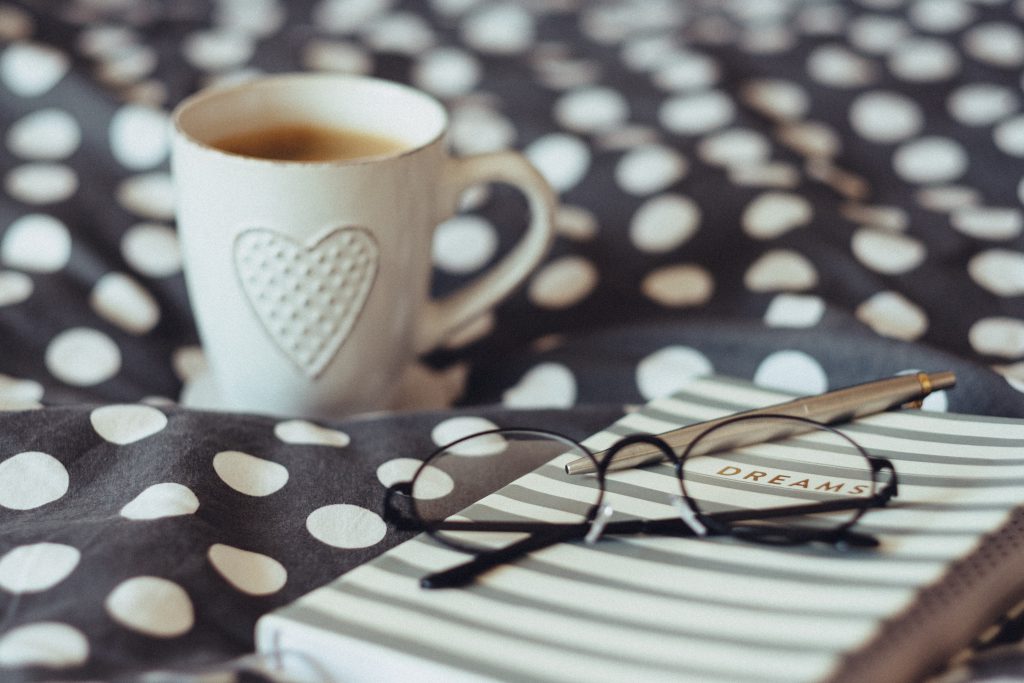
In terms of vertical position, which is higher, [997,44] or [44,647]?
[997,44]

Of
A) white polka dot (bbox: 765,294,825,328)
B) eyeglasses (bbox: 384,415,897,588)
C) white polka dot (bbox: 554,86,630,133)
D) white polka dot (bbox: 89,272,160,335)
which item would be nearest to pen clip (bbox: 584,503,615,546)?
eyeglasses (bbox: 384,415,897,588)

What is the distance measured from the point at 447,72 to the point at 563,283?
262 millimetres

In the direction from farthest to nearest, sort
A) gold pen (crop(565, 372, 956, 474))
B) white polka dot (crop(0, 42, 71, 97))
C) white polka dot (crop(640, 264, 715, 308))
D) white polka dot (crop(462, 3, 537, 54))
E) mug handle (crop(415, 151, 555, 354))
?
white polka dot (crop(462, 3, 537, 54)) < white polka dot (crop(0, 42, 71, 97)) < white polka dot (crop(640, 264, 715, 308)) < mug handle (crop(415, 151, 555, 354)) < gold pen (crop(565, 372, 956, 474))

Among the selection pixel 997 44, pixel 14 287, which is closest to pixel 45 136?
pixel 14 287

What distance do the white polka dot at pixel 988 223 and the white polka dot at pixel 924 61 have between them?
154 mm

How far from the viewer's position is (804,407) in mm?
401

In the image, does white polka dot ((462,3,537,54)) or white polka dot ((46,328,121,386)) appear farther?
white polka dot ((462,3,537,54))

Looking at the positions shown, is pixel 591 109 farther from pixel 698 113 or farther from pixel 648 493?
pixel 648 493

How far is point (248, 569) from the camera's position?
1.13 feet

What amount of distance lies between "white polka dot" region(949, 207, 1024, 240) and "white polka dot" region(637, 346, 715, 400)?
21cm

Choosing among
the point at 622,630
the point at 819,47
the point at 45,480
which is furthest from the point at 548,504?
the point at 819,47

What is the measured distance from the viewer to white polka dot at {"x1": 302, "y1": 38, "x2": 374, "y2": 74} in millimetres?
741

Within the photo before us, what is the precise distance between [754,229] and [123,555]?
16.6 inches

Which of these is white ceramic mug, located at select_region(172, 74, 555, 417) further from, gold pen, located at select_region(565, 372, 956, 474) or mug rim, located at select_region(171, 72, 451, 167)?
gold pen, located at select_region(565, 372, 956, 474)
